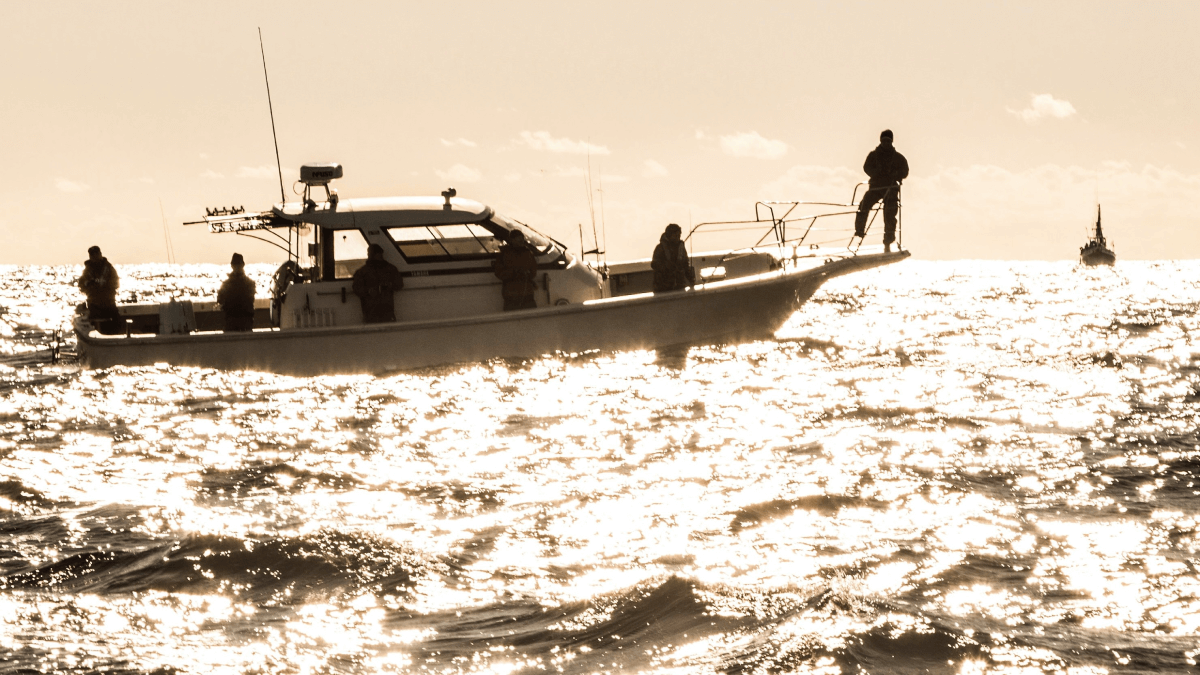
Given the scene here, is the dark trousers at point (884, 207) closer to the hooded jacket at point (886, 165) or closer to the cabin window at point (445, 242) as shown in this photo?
the hooded jacket at point (886, 165)

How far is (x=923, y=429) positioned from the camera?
Result: 406 inches

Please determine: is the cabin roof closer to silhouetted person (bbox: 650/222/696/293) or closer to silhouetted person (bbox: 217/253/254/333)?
silhouetted person (bbox: 217/253/254/333)

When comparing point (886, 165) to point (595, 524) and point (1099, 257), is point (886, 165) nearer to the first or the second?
point (595, 524)

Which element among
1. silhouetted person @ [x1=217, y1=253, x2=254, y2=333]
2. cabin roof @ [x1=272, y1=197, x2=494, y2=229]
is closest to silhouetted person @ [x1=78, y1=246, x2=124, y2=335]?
silhouetted person @ [x1=217, y1=253, x2=254, y2=333]

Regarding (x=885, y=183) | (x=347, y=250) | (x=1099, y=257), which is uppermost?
(x=885, y=183)

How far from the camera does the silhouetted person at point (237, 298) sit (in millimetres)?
13734

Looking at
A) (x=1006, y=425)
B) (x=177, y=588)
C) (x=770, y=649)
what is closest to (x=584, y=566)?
(x=770, y=649)

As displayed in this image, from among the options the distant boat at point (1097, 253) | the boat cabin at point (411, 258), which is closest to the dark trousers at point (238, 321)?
the boat cabin at point (411, 258)

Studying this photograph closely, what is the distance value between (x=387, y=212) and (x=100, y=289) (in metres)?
3.91

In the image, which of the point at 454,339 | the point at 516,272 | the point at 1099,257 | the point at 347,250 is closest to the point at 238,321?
the point at 347,250

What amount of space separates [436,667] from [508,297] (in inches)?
369

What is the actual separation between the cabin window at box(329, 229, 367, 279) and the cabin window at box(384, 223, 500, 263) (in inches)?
16.0

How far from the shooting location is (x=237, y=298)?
1379 centimetres

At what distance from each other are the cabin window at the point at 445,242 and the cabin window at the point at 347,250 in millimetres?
407
